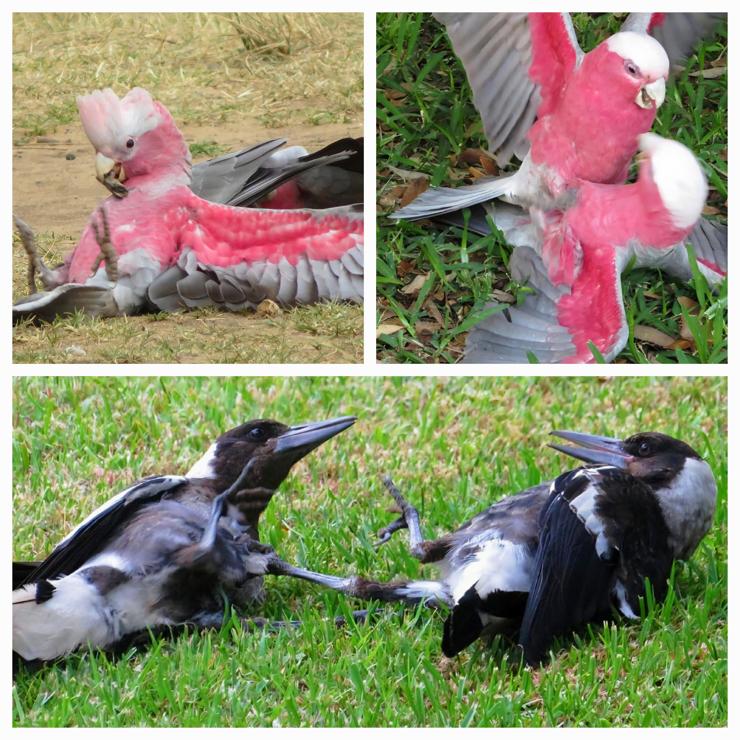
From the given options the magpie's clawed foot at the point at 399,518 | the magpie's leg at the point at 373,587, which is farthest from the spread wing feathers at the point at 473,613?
the magpie's clawed foot at the point at 399,518

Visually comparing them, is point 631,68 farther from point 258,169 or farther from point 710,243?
point 258,169

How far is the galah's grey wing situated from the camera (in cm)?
310

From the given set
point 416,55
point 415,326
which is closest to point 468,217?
point 415,326

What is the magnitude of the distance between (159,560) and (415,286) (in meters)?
1.13

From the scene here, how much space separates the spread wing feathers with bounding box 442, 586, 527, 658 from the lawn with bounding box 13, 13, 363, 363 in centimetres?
147

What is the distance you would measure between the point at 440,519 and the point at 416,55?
1.46 m

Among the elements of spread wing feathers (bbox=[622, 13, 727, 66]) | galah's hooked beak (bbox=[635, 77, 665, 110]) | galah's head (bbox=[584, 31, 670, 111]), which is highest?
spread wing feathers (bbox=[622, 13, 727, 66])

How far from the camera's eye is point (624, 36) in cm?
284

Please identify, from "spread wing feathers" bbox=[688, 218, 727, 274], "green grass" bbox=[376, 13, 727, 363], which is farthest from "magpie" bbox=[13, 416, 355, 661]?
"spread wing feathers" bbox=[688, 218, 727, 274]

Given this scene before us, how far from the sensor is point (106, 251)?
9.59ft

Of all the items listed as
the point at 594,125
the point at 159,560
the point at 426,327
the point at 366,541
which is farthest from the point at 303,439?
the point at 594,125

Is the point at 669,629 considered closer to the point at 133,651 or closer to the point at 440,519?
the point at 440,519

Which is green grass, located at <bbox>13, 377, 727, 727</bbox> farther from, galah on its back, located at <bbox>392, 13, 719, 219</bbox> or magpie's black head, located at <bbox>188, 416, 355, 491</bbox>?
galah on its back, located at <bbox>392, 13, 719, 219</bbox>

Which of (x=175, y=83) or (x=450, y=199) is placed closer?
(x=450, y=199)
